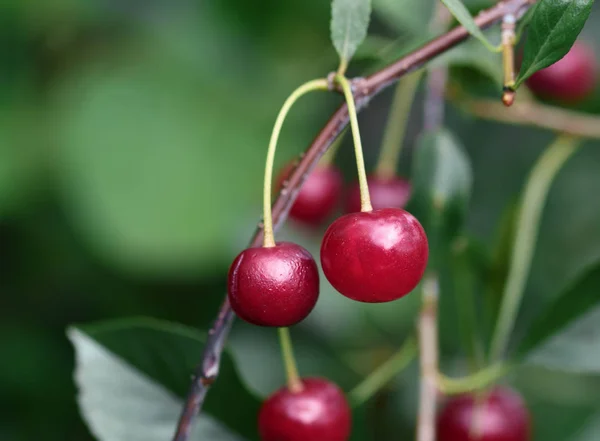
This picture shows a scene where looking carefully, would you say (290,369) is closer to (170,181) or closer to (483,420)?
(483,420)

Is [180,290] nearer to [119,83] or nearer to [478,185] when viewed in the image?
[119,83]

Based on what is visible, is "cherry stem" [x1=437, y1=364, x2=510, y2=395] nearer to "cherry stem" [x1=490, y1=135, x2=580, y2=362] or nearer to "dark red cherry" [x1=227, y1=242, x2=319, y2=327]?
"cherry stem" [x1=490, y1=135, x2=580, y2=362]

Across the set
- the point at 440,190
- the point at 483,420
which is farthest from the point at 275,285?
the point at 483,420

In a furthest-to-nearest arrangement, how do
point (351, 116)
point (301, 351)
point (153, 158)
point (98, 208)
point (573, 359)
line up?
point (153, 158), point (98, 208), point (301, 351), point (573, 359), point (351, 116)

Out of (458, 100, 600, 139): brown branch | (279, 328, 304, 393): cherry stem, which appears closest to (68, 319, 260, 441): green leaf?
(279, 328, 304, 393): cherry stem

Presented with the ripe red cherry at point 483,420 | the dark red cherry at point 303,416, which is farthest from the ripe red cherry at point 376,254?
the ripe red cherry at point 483,420

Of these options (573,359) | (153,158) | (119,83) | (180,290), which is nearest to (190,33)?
(119,83)
